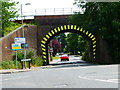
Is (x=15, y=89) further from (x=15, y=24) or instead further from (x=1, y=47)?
(x=15, y=24)

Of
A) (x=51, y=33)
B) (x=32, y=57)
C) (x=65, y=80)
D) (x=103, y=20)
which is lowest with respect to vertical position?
(x=65, y=80)

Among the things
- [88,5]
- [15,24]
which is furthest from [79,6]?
[15,24]

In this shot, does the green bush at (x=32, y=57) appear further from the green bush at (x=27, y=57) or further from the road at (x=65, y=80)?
the road at (x=65, y=80)

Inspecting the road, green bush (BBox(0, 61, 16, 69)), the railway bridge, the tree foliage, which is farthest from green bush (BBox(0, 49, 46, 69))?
the road

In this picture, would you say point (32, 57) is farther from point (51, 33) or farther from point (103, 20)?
point (103, 20)

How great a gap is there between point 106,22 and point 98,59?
655 centimetres

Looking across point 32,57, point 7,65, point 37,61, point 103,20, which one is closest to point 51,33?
point 37,61

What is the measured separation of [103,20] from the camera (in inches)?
1329

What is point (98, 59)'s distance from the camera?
38688 mm

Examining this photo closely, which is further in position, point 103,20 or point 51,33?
point 51,33

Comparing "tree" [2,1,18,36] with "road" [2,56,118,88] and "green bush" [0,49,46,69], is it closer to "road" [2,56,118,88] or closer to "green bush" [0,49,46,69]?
"green bush" [0,49,46,69]

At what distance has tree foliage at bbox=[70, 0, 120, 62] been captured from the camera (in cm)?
3366

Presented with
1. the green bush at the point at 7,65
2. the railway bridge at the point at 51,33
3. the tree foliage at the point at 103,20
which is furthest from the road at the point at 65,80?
the railway bridge at the point at 51,33

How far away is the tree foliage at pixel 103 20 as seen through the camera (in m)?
33.7
